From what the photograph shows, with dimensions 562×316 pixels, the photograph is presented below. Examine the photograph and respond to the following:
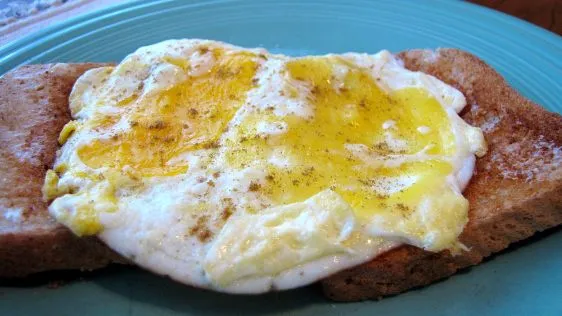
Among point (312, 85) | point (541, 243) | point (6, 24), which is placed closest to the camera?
point (541, 243)

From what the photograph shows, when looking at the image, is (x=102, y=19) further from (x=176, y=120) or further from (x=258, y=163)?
(x=258, y=163)

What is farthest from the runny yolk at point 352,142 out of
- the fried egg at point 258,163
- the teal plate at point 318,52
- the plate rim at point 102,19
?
the plate rim at point 102,19

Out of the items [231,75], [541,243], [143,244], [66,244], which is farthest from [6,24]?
[541,243]

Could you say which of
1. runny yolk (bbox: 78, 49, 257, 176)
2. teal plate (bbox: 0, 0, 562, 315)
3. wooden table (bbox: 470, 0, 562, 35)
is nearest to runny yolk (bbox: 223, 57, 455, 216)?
runny yolk (bbox: 78, 49, 257, 176)

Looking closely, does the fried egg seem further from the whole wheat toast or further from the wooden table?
the wooden table

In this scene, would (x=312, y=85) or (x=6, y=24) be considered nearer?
(x=312, y=85)

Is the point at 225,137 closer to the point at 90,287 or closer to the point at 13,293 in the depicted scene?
the point at 90,287
